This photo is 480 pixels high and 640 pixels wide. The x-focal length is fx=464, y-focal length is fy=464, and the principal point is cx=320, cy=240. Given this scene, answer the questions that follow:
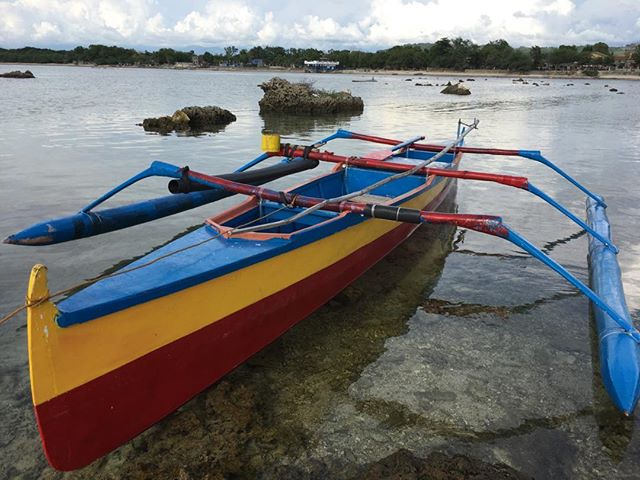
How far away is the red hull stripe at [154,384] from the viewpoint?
3.17 m

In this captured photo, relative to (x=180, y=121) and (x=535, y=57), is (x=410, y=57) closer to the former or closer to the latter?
(x=535, y=57)

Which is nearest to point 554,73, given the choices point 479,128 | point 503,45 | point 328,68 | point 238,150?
point 503,45

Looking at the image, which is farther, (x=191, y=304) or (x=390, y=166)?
(x=390, y=166)

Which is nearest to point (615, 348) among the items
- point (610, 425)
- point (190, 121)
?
point (610, 425)

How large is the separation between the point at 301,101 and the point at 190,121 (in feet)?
29.9

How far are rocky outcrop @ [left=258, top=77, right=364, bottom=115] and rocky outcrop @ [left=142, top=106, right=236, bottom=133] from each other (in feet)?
19.0

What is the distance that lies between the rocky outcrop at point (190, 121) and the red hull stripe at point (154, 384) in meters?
17.3

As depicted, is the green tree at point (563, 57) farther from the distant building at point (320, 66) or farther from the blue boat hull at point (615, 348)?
the blue boat hull at point (615, 348)

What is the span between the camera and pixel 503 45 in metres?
144

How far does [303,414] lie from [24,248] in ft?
19.0

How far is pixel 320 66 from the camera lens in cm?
14975

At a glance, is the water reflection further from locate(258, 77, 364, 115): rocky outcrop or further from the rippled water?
locate(258, 77, 364, 115): rocky outcrop

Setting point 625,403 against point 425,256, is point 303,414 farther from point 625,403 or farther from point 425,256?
point 425,256

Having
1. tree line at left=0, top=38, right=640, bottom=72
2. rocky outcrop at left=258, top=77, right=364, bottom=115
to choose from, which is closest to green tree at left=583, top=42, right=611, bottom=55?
tree line at left=0, top=38, right=640, bottom=72
